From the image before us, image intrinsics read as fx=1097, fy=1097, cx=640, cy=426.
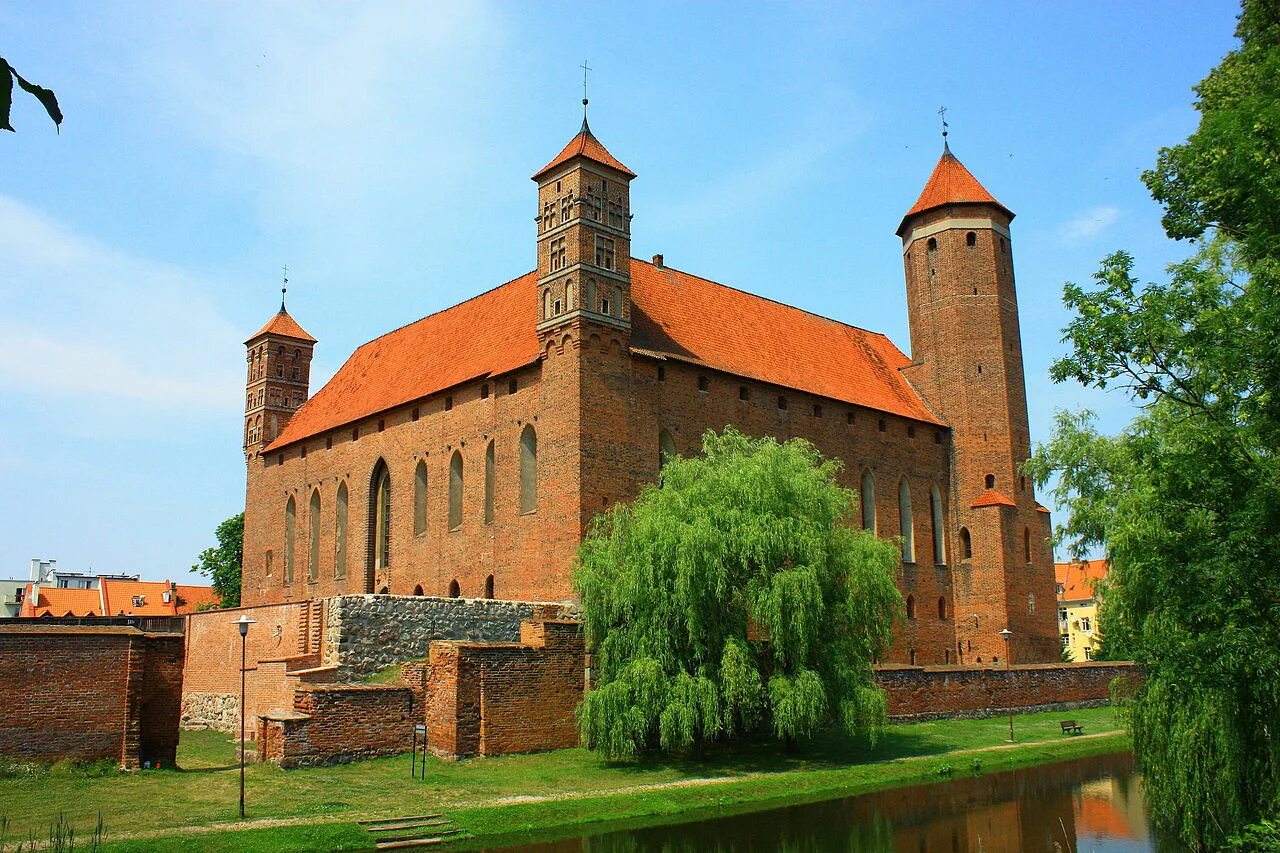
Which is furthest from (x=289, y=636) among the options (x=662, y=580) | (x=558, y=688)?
(x=662, y=580)

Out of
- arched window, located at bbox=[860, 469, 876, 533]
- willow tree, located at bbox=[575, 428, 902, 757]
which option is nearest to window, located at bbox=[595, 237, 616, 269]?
willow tree, located at bbox=[575, 428, 902, 757]

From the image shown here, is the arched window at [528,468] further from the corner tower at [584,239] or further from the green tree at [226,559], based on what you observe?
the green tree at [226,559]

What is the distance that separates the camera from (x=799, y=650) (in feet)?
68.8

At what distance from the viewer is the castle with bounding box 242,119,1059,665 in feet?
90.8

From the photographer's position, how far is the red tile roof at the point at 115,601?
60688 mm

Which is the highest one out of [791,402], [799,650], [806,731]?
[791,402]

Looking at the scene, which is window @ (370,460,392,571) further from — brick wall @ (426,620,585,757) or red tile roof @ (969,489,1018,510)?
red tile roof @ (969,489,1018,510)

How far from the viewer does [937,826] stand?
1578cm

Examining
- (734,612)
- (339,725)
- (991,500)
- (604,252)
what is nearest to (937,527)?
(991,500)

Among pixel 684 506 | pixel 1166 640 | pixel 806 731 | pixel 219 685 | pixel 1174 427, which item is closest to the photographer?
pixel 1166 640

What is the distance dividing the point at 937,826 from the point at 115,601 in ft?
193

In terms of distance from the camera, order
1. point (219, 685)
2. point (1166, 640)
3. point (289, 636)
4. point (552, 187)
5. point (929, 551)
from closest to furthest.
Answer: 1. point (1166, 640)
2. point (289, 636)
3. point (219, 685)
4. point (552, 187)
5. point (929, 551)

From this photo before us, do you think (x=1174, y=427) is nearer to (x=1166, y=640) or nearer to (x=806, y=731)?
(x=1166, y=640)

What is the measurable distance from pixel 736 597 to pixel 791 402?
12356mm
